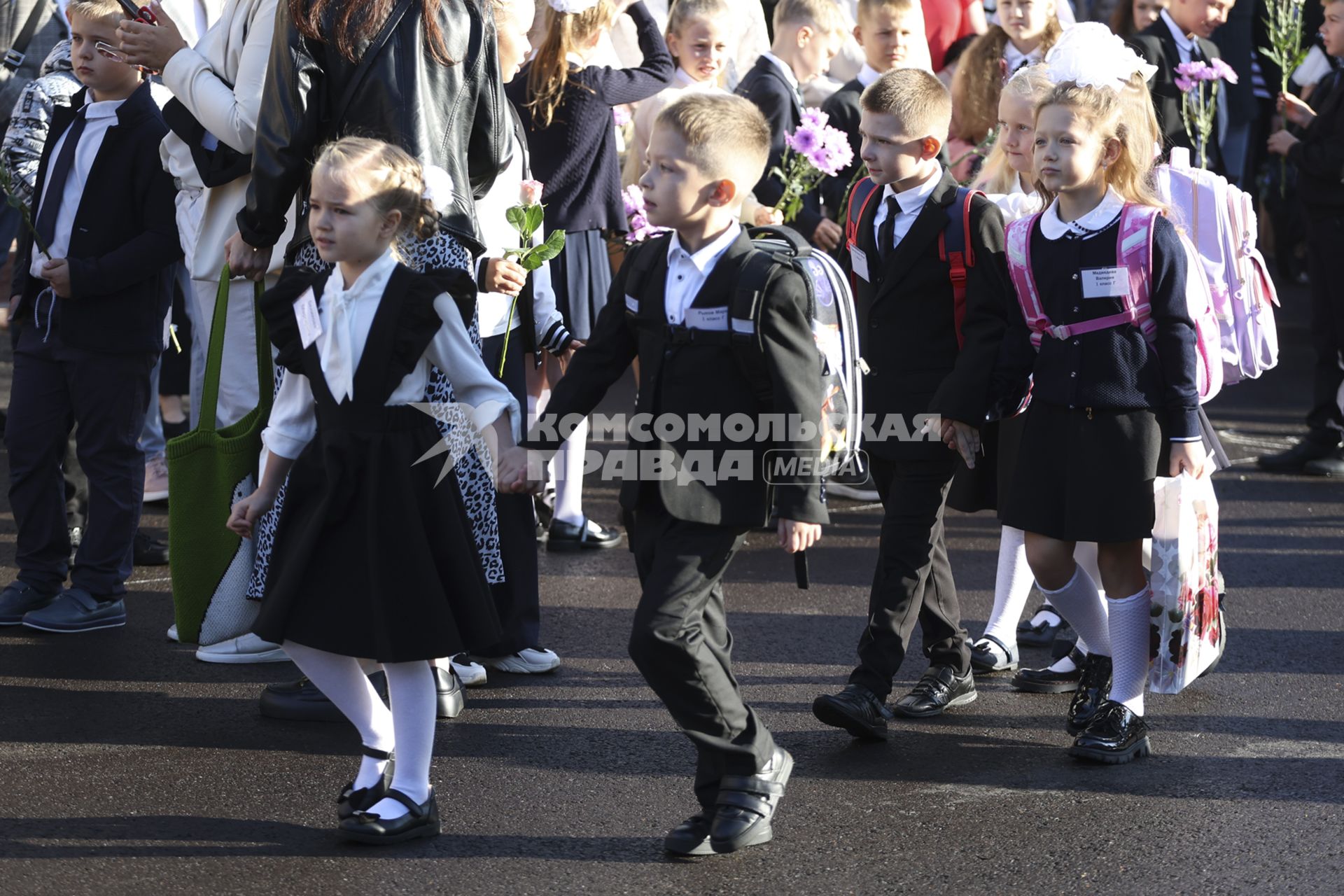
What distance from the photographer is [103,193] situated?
210 inches

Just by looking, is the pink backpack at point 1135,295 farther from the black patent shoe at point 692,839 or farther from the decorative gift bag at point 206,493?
the decorative gift bag at point 206,493

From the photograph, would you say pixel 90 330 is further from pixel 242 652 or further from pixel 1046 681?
pixel 1046 681

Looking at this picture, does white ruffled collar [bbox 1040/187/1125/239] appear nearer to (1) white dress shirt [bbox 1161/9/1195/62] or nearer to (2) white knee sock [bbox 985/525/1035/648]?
(2) white knee sock [bbox 985/525/1035/648]

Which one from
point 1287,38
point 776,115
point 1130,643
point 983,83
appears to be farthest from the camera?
point 1287,38

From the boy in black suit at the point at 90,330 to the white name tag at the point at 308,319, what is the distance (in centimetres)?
167

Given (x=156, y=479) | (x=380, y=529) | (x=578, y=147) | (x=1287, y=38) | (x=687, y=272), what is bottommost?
(x=156, y=479)

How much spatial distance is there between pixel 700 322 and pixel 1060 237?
120 cm

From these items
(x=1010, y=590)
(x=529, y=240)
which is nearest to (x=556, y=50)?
(x=529, y=240)

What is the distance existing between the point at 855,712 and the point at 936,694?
443 millimetres

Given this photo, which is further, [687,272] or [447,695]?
[447,695]

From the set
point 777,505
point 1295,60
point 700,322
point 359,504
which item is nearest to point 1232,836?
point 777,505

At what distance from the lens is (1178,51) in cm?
852

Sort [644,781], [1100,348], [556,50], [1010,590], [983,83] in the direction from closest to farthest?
[644,781] < [1100,348] < [1010,590] < [556,50] < [983,83]

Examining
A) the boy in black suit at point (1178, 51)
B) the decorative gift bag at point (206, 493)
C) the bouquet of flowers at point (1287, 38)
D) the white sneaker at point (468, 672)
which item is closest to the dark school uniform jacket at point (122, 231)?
the decorative gift bag at point (206, 493)
